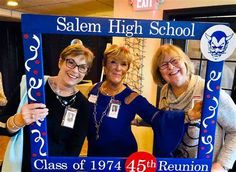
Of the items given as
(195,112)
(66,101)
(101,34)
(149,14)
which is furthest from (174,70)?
(149,14)

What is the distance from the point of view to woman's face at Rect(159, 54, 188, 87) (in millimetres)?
637

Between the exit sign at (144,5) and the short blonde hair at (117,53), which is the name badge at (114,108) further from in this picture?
the exit sign at (144,5)

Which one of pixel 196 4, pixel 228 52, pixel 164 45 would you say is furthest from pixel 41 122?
pixel 196 4

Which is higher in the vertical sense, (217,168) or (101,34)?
(101,34)

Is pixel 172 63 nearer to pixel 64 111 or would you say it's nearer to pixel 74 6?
pixel 64 111

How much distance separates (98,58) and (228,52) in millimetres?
363

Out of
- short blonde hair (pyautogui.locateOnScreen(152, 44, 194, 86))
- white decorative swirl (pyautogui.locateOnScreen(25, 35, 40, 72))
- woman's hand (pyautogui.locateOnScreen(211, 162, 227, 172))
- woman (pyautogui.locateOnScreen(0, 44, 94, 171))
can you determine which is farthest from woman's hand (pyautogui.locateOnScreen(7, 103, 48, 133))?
woman's hand (pyautogui.locateOnScreen(211, 162, 227, 172))

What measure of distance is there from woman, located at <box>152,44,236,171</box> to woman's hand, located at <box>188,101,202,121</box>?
1 centimetres

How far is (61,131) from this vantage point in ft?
2.21

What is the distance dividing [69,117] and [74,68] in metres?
0.15

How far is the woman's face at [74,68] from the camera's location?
625 millimetres

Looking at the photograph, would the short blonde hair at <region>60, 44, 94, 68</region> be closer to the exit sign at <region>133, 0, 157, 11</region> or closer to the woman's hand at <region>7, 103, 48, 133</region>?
the woman's hand at <region>7, 103, 48, 133</region>

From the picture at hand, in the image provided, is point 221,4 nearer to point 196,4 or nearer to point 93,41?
point 196,4

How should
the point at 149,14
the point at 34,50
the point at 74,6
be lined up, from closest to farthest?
the point at 34,50 → the point at 149,14 → the point at 74,6
